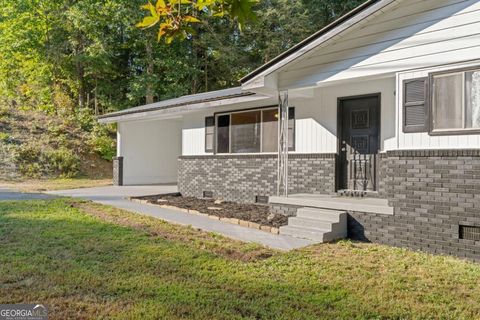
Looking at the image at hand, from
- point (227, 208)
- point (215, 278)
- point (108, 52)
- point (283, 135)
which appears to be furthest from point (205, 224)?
point (108, 52)

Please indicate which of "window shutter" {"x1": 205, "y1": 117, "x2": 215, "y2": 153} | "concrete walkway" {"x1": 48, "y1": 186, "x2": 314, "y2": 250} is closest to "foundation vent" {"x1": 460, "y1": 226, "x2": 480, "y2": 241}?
"concrete walkway" {"x1": 48, "y1": 186, "x2": 314, "y2": 250}

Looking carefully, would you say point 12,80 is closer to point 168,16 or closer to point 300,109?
point 300,109

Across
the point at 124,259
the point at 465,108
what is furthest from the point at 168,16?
the point at 465,108

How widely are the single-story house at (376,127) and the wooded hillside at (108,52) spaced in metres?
11.5

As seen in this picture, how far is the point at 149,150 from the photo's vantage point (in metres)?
15.6

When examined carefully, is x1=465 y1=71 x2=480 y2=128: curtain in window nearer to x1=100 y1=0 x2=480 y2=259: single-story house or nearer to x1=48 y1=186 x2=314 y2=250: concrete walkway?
x1=100 y1=0 x2=480 y2=259: single-story house

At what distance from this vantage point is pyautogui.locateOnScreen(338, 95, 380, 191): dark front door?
748 cm

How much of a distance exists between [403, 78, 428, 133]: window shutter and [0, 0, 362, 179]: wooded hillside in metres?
14.8

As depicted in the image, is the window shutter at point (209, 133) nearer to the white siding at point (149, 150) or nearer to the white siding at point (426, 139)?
the white siding at point (149, 150)

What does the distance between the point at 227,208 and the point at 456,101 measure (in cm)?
537

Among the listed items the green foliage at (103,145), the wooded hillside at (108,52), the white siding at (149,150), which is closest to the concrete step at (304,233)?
the white siding at (149,150)

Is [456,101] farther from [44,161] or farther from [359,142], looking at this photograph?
[44,161]

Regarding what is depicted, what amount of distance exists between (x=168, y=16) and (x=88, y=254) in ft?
12.6

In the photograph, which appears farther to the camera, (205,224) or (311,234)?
(205,224)
